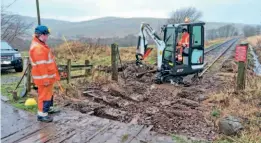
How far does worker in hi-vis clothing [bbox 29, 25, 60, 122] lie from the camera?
5.57 metres

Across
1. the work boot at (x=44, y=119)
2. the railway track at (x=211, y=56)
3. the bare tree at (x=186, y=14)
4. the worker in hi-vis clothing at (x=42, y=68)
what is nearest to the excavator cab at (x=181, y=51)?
the railway track at (x=211, y=56)

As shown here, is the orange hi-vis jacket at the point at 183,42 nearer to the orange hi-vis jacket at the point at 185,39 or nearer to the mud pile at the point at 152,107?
the orange hi-vis jacket at the point at 185,39

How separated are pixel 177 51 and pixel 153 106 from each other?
4358 mm

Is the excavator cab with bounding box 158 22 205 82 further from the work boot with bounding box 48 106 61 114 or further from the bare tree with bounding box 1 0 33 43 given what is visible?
the bare tree with bounding box 1 0 33 43

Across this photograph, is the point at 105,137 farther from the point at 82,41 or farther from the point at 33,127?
the point at 82,41

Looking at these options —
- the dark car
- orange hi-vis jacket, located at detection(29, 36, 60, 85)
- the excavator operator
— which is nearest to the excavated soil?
the excavator operator

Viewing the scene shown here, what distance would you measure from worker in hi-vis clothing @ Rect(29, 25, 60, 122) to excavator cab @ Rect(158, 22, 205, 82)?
6.41m

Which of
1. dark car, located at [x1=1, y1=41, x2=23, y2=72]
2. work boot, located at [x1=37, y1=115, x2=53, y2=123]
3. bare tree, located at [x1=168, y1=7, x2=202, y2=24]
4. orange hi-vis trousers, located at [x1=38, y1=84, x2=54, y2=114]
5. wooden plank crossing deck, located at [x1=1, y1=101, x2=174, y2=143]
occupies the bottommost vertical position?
wooden plank crossing deck, located at [x1=1, y1=101, x2=174, y2=143]

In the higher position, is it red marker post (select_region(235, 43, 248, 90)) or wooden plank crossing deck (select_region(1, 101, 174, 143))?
red marker post (select_region(235, 43, 248, 90))

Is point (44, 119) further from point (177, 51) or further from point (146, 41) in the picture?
point (146, 41)

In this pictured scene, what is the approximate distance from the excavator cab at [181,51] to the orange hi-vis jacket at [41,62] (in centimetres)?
644

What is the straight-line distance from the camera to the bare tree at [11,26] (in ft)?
74.1

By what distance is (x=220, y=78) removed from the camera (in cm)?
1356

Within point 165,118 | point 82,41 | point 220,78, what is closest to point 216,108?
point 165,118
